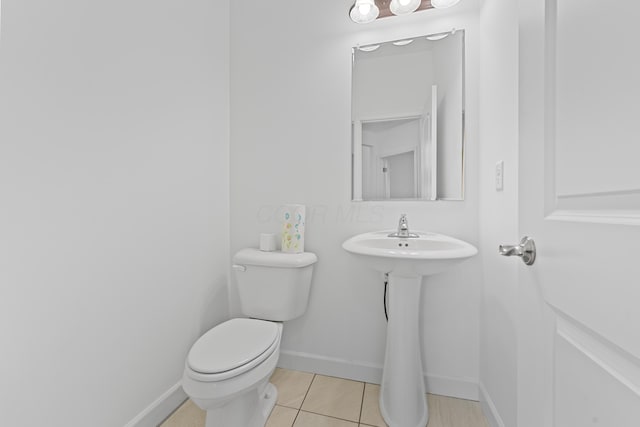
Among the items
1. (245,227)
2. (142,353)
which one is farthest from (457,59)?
(142,353)

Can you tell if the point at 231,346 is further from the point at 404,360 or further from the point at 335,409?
the point at 404,360

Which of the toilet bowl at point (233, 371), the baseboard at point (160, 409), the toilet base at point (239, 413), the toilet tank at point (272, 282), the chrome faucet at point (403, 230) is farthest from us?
the toilet tank at point (272, 282)

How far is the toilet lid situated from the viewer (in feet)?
3.23

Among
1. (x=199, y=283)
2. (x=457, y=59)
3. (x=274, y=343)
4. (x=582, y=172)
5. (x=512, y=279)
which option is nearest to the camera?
(x=582, y=172)

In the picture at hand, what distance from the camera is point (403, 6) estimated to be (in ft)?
4.57

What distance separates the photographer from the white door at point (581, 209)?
1.12 ft

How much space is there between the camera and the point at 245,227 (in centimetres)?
176

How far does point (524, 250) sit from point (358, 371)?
4.18ft

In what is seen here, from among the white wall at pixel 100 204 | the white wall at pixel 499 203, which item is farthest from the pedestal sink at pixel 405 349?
the white wall at pixel 100 204

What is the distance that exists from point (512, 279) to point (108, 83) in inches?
66.3

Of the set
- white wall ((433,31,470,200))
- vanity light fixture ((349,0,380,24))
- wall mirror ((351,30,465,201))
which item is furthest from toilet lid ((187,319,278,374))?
vanity light fixture ((349,0,380,24))

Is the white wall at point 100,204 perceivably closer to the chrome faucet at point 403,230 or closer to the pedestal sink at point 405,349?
the pedestal sink at point 405,349

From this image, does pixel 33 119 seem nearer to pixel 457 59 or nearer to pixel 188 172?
pixel 188 172

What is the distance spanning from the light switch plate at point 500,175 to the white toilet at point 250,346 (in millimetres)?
937
